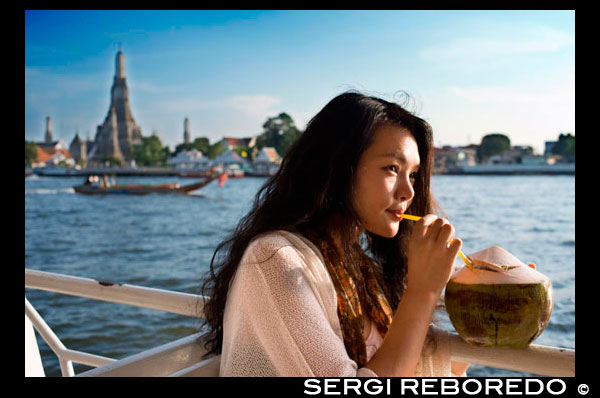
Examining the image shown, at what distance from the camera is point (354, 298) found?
985 millimetres

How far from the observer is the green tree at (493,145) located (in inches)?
1963

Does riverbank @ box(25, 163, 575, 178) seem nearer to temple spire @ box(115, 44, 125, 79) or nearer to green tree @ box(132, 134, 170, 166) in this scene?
green tree @ box(132, 134, 170, 166)

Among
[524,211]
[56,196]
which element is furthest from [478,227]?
[56,196]

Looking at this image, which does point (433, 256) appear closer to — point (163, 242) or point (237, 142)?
point (163, 242)

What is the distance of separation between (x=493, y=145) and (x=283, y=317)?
51623 mm

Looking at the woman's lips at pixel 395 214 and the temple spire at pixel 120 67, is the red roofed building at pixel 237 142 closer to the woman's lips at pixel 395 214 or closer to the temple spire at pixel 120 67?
the temple spire at pixel 120 67

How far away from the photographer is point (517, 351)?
931 millimetres

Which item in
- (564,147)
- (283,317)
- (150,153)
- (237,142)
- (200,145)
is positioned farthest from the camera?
(150,153)

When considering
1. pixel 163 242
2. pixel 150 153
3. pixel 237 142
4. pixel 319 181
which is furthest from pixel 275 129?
Answer: pixel 319 181

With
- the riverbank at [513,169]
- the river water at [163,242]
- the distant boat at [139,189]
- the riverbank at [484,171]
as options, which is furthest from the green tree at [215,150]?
the distant boat at [139,189]

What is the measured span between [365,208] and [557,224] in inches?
991

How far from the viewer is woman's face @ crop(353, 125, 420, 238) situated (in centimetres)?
102

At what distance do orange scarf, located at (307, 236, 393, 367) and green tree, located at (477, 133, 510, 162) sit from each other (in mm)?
51101
